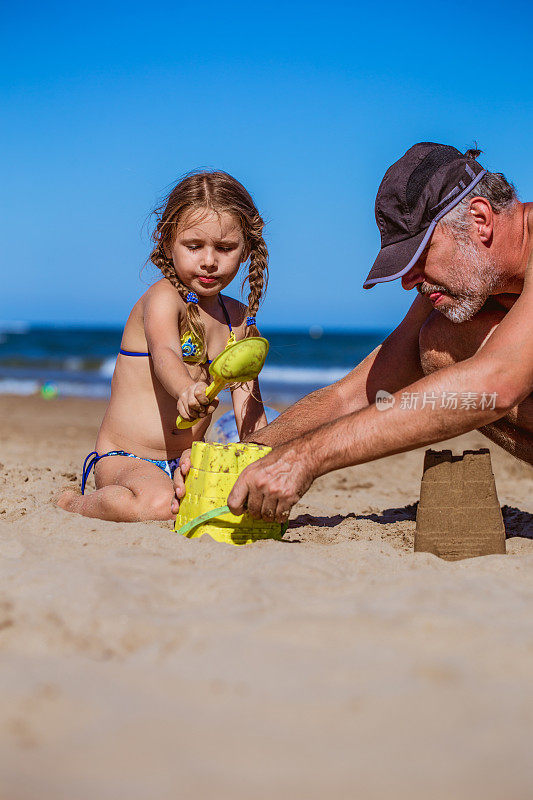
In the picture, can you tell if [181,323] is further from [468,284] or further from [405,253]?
[468,284]

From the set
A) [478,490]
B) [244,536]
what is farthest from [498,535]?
[244,536]

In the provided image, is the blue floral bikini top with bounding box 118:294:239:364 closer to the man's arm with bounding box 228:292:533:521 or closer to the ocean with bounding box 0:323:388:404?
the man's arm with bounding box 228:292:533:521

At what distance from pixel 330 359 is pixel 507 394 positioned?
19930 mm

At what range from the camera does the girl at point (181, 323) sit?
10.4 feet

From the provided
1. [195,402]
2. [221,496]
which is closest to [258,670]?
[221,496]

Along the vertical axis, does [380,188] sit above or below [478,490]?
above

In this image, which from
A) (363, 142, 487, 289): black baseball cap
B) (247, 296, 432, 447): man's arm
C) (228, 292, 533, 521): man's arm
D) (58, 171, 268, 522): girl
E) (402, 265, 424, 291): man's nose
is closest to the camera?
(228, 292, 533, 521): man's arm

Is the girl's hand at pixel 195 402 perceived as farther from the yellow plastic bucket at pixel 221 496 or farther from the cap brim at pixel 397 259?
the cap brim at pixel 397 259

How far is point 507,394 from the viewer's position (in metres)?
2.19

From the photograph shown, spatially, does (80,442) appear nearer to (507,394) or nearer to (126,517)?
(126,517)

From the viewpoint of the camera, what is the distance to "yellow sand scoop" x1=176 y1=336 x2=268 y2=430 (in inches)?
92.9

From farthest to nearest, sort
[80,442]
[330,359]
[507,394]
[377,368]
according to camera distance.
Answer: [330,359] → [80,442] → [377,368] → [507,394]

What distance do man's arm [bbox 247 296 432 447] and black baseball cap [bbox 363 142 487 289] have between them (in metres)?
0.56

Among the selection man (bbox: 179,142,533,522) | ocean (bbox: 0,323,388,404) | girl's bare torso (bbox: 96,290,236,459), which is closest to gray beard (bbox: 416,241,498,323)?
man (bbox: 179,142,533,522)
